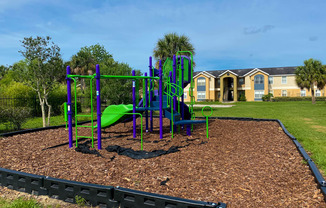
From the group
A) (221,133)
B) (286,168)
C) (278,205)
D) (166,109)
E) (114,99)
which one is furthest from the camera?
(114,99)

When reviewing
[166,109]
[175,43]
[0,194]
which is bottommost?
[0,194]

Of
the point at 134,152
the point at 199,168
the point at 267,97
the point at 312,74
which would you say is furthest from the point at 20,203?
the point at 267,97

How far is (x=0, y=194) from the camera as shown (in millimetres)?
3744

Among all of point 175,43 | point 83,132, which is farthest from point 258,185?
point 175,43

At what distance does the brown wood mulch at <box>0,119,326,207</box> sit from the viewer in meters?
3.47

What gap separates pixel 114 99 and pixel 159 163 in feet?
39.6

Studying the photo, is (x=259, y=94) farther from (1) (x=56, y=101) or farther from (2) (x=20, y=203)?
(2) (x=20, y=203)

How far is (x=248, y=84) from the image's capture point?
4822cm

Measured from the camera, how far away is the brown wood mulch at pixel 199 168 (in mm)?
3471

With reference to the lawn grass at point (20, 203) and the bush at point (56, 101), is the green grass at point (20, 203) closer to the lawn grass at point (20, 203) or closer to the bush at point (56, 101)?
the lawn grass at point (20, 203)

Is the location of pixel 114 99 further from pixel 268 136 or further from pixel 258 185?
pixel 258 185

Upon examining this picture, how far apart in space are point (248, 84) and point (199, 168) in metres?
47.0

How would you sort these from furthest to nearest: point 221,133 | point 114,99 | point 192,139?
point 114,99 → point 221,133 → point 192,139

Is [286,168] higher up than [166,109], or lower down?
lower down
